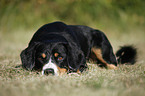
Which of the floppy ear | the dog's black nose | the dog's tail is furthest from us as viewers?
the dog's tail

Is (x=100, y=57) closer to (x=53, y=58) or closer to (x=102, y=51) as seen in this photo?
(x=102, y=51)

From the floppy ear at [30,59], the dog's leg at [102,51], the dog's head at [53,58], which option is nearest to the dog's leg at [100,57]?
the dog's leg at [102,51]

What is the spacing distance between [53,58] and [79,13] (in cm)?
925

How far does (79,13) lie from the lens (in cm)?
1270

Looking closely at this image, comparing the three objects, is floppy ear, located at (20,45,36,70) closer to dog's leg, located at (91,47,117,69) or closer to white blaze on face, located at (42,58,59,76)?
white blaze on face, located at (42,58,59,76)

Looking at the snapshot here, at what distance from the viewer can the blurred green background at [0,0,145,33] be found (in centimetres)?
1161

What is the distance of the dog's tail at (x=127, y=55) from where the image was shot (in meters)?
5.48

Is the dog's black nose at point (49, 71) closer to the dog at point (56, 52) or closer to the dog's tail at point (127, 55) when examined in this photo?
the dog at point (56, 52)

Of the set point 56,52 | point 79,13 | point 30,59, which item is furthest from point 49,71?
point 79,13

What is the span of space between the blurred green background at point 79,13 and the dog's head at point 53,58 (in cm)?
777

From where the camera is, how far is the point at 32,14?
Result: 11.9 meters

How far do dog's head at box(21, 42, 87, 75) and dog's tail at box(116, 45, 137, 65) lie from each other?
175 centimetres

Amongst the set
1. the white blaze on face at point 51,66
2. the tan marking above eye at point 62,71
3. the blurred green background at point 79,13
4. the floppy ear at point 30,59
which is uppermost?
the blurred green background at point 79,13

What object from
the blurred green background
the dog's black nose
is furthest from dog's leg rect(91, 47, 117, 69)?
the blurred green background
